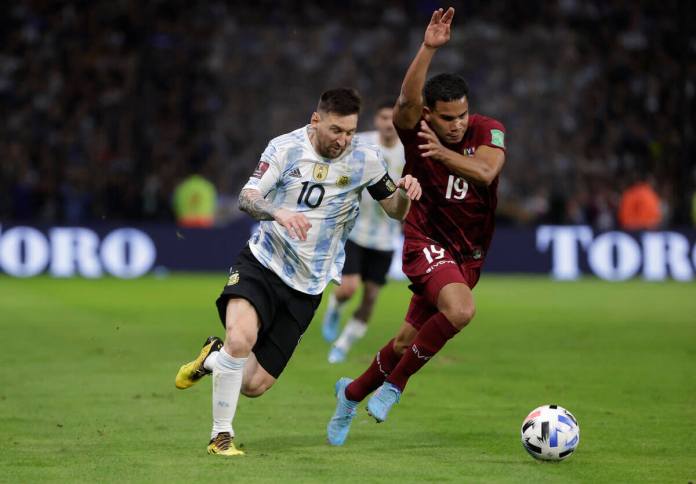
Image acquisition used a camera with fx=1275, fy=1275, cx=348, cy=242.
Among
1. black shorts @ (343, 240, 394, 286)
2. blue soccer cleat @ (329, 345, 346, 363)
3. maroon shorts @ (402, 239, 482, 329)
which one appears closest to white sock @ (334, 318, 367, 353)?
blue soccer cleat @ (329, 345, 346, 363)

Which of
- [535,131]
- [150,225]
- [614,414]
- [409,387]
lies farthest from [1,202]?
[614,414]

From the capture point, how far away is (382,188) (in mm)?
7695

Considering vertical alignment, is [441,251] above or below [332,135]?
below

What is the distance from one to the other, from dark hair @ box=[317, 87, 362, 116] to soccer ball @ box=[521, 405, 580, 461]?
6.61ft

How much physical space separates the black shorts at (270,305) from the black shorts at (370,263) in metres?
4.87

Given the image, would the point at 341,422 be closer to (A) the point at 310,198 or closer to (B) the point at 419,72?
(A) the point at 310,198

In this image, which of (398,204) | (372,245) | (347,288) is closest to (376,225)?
(372,245)

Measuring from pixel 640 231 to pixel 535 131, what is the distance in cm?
389

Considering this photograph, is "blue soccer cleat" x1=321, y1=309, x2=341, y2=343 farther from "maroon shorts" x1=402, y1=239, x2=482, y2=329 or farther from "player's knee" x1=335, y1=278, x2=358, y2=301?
"maroon shorts" x1=402, y1=239, x2=482, y2=329

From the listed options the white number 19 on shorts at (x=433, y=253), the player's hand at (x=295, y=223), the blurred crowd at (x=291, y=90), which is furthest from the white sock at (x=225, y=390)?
the blurred crowd at (x=291, y=90)

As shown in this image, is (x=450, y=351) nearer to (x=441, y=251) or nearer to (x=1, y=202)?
(x=441, y=251)

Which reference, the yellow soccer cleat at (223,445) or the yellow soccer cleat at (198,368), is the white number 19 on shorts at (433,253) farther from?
the yellow soccer cleat at (223,445)

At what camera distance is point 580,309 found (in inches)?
709

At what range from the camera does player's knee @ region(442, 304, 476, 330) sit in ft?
24.8
